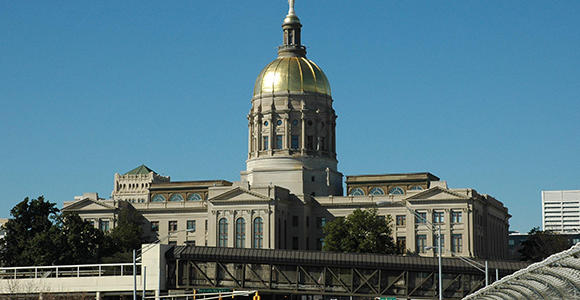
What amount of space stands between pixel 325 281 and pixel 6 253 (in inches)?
2145

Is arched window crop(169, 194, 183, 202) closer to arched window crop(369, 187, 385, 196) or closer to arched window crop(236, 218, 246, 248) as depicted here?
arched window crop(236, 218, 246, 248)

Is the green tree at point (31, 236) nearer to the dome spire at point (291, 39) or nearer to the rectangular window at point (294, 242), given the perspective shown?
A: the rectangular window at point (294, 242)

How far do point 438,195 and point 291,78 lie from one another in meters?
34.3

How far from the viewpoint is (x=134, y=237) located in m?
161

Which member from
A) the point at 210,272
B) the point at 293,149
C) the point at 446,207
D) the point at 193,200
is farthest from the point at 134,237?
the point at 210,272

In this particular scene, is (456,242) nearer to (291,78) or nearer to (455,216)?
(455,216)

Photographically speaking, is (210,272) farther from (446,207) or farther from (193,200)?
(193,200)

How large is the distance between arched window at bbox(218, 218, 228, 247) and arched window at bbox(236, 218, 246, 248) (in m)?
1.99

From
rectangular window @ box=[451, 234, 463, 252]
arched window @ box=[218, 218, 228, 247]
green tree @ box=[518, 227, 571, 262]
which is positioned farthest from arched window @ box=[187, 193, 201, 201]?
green tree @ box=[518, 227, 571, 262]

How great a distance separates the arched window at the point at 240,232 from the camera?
164 metres

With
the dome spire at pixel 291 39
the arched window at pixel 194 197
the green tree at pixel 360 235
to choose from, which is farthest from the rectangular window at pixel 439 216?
the arched window at pixel 194 197

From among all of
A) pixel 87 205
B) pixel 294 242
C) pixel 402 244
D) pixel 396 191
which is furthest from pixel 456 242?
pixel 87 205

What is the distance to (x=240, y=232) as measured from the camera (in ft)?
539

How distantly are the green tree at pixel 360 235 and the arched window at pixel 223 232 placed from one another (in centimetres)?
2135
